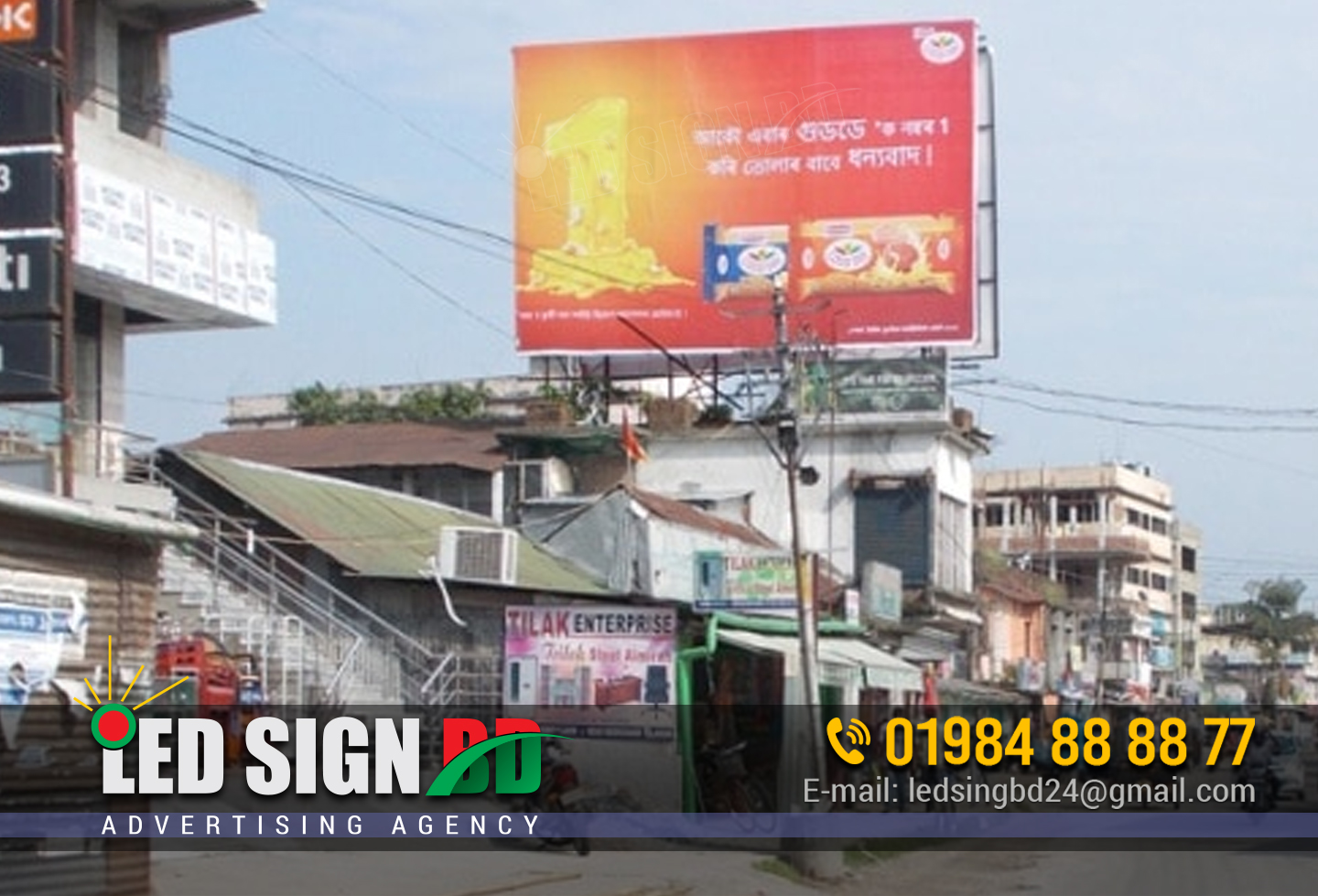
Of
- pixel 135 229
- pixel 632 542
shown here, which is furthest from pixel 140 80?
pixel 632 542

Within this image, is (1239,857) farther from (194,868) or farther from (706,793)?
(194,868)

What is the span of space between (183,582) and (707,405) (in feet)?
87.0

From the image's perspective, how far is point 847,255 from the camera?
4631 cm

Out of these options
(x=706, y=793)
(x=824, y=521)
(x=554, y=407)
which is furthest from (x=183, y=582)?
(x=824, y=521)

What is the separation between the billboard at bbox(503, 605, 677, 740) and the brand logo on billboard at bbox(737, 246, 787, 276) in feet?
60.1

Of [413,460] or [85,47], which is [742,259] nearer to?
[413,460]

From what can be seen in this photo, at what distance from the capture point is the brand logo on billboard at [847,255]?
46.2 m

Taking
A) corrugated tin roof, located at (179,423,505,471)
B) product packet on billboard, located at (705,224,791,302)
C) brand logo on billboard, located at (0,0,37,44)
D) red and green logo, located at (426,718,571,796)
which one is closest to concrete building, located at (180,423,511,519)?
corrugated tin roof, located at (179,423,505,471)

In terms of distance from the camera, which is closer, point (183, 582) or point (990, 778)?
point (183, 582)

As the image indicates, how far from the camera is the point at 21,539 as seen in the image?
50.1ft

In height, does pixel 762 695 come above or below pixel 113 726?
below

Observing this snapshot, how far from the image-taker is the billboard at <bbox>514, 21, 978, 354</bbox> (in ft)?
151

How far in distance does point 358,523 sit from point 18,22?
14520 millimetres

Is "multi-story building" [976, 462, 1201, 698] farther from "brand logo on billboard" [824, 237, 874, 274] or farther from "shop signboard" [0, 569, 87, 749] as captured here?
"shop signboard" [0, 569, 87, 749]
